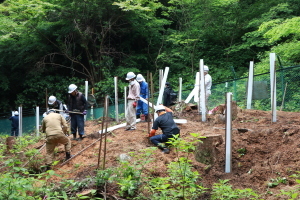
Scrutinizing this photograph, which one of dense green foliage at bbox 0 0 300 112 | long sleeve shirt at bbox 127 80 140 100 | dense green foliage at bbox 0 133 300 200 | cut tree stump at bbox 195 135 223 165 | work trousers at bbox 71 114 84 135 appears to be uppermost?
dense green foliage at bbox 0 0 300 112

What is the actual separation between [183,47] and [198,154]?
16.7m

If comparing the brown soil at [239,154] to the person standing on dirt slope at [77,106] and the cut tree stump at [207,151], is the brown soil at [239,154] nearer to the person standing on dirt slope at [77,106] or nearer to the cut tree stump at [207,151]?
the cut tree stump at [207,151]

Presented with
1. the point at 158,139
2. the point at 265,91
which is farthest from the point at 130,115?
the point at 265,91

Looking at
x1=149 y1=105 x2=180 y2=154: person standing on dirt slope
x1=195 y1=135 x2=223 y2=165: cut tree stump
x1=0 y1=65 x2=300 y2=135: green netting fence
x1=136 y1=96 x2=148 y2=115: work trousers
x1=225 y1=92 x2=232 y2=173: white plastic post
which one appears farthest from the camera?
x1=0 y1=65 x2=300 y2=135: green netting fence

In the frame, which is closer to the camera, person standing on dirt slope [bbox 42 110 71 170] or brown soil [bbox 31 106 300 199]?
brown soil [bbox 31 106 300 199]

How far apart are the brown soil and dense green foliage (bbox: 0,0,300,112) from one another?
10914 millimetres

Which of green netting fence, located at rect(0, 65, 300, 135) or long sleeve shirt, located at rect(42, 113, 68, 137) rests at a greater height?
green netting fence, located at rect(0, 65, 300, 135)

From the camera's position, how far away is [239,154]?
301 inches

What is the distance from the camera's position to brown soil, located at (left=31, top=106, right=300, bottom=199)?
6523mm

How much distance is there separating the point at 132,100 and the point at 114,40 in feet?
50.1

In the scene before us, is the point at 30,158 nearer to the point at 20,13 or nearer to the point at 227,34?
the point at 20,13

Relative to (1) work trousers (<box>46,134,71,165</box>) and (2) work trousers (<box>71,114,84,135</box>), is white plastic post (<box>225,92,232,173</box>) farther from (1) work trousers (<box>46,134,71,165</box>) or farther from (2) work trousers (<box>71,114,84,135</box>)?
(2) work trousers (<box>71,114,84,135</box>)

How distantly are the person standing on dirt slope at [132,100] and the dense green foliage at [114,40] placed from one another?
10.5m

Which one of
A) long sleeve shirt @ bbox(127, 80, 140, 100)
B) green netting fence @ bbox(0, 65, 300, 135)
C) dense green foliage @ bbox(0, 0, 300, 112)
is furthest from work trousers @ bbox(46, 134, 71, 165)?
dense green foliage @ bbox(0, 0, 300, 112)
